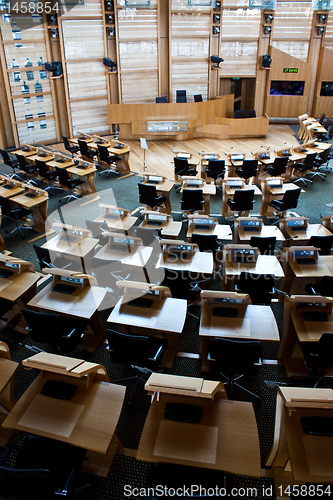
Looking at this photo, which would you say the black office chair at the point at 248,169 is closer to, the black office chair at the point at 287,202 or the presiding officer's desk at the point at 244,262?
the black office chair at the point at 287,202

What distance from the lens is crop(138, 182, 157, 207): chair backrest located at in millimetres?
7898

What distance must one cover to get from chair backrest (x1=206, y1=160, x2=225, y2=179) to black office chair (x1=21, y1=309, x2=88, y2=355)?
6.00 m

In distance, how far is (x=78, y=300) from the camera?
179 inches

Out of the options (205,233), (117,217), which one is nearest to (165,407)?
(205,233)

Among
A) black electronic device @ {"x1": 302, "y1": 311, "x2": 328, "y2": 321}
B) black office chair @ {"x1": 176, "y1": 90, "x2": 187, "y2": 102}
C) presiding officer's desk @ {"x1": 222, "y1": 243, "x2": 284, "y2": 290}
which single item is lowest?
black electronic device @ {"x1": 302, "y1": 311, "x2": 328, "y2": 321}

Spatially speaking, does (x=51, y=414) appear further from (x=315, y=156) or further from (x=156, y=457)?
(x=315, y=156)

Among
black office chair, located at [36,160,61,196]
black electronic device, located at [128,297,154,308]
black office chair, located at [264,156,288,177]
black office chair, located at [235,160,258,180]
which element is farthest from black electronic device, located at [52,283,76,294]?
black office chair, located at [264,156,288,177]

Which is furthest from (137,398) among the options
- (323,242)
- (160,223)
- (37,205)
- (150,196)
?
(37,205)

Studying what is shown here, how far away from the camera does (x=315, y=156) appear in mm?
10055

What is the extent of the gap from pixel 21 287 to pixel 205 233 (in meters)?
2.96

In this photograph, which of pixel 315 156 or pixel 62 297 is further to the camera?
pixel 315 156

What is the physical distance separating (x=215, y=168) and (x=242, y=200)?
1949 mm

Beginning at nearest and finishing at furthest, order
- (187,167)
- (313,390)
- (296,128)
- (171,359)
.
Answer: (313,390), (171,359), (187,167), (296,128)

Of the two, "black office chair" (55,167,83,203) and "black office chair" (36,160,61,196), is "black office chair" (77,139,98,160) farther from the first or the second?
"black office chair" (55,167,83,203)
